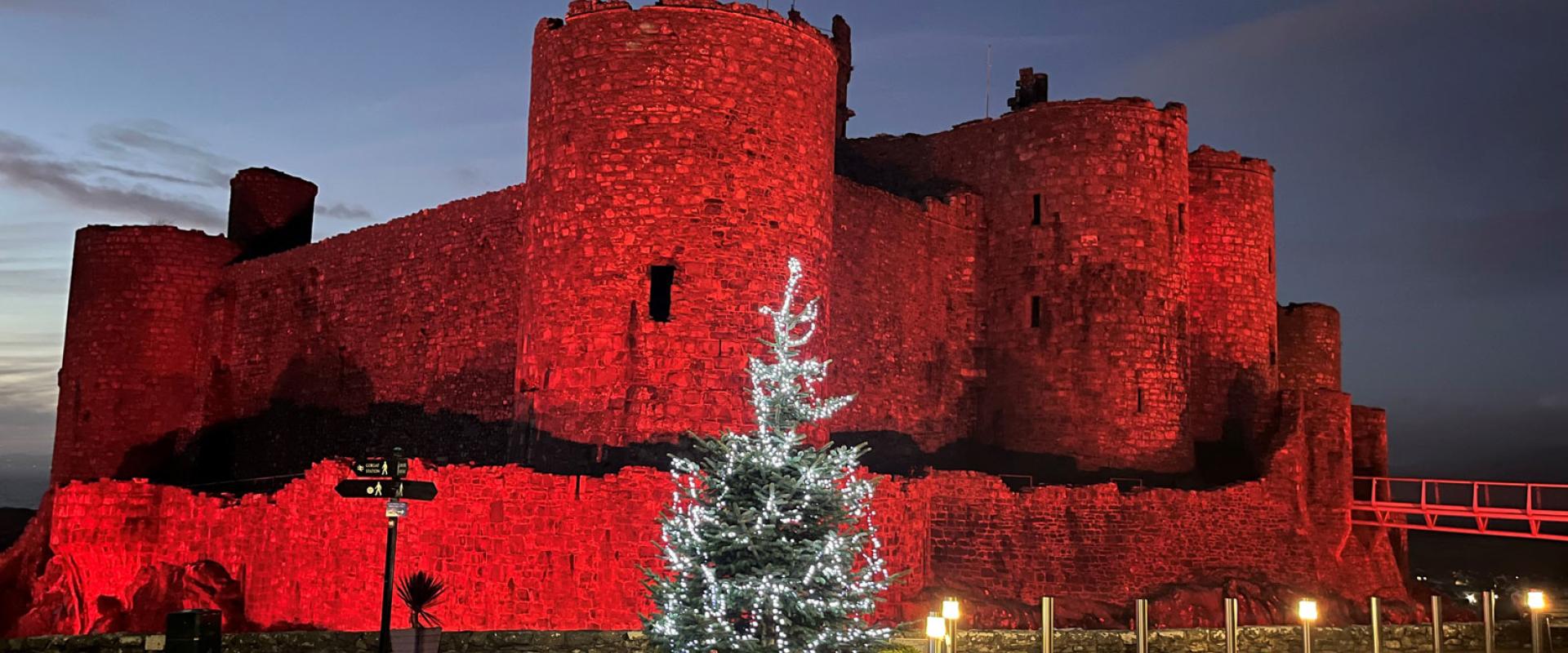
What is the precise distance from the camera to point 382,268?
89.2ft

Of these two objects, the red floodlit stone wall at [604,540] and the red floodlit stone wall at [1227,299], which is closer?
the red floodlit stone wall at [604,540]

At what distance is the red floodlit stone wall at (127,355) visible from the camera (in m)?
30.6

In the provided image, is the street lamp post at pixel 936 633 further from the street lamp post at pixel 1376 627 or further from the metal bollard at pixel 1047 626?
the street lamp post at pixel 1376 627

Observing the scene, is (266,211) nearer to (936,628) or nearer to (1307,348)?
(1307,348)

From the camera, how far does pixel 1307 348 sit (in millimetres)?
29094

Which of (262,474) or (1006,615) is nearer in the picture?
(1006,615)

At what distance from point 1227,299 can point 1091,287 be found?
3.82 meters

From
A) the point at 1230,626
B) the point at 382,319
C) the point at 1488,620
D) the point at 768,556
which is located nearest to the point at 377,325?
the point at 382,319

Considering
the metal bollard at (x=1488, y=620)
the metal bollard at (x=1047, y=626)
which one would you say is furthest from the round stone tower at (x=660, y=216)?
the metal bollard at (x=1488, y=620)

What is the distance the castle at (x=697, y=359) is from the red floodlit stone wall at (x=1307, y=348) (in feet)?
0.29

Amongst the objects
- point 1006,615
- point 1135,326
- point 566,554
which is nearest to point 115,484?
point 566,554

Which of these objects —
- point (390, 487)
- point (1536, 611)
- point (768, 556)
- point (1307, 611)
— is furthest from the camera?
point (1536, 611)

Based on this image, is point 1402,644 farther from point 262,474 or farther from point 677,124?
point 262,474

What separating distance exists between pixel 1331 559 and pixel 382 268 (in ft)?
59.6
